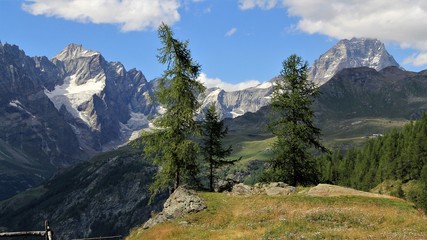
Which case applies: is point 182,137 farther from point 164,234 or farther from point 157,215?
point 164,234

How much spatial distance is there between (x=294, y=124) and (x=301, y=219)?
78.2 ft

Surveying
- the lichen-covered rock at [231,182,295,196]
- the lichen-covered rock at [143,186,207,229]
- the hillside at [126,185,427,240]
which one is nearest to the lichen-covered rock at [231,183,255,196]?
the lichen-covered rock at [231,182,295,196]

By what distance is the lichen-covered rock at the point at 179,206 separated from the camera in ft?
147

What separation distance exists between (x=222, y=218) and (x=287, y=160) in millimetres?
22894

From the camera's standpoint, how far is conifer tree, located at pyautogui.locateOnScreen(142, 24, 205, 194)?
173 feet

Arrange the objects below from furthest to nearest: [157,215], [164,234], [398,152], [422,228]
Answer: [398,152]
[157,215]
[164,234]
[422,228]

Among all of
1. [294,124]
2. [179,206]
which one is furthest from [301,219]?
[294,124]

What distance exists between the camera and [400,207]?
137 feet

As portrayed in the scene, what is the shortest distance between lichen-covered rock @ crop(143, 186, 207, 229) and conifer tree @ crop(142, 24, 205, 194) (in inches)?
220

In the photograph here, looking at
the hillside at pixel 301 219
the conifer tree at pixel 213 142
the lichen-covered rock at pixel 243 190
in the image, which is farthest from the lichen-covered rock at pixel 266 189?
the conifer tree at pixel 213 142

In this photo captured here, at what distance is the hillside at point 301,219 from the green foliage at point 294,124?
43.2 ft

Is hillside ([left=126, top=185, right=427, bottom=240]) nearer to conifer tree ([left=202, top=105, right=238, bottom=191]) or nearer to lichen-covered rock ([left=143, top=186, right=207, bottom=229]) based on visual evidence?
lichen-covered rock ([left=143, top=186, right=207, bottom=229])

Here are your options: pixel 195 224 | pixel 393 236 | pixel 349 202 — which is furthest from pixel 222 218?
pixel 393 236

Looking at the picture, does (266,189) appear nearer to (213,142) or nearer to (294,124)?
(294,124)
